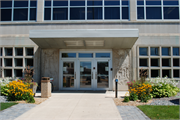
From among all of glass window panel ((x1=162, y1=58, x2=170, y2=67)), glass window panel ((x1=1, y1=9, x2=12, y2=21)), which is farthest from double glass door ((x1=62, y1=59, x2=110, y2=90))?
glass window panel ((x1=1, y1=9, x2=12, y2=21))

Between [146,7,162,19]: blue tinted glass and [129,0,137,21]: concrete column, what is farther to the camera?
[146,7,162,19]: blue tinted glass

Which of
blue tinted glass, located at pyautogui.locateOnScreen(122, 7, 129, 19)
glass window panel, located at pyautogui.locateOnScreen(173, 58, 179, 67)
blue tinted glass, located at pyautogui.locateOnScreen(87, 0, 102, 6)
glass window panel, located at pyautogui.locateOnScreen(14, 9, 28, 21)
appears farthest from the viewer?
glass window panel, located at pyautogui.locateOnScreen(14, 9, 28, 21)

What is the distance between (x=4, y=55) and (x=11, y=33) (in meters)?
1.88

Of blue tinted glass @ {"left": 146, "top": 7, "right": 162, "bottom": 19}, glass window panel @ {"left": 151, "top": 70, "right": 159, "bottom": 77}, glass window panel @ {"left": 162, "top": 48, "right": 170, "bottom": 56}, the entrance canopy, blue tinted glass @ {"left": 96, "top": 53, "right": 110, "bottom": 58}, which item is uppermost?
blue tinted glass @ {"left": 146, "top": 7, "right": 162, "bottom": 19}

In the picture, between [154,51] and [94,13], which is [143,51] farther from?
[94,13]

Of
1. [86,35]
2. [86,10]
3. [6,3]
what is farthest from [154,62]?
[6,3]

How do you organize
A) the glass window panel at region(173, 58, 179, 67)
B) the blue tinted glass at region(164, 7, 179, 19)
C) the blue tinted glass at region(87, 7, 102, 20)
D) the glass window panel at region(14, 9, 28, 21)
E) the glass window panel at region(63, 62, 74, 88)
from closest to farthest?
1. the glass window panel at region(173, 58, 179, 67)
2. the glass window panel at region(63, 62, 74, 88)
3. the blue tinted glass at region(164, 7, 179, 19)
4. the blue tinted glass at region(87, 7, 102, 20)
5. the glass window panel at region(14, 9, 28, 21)

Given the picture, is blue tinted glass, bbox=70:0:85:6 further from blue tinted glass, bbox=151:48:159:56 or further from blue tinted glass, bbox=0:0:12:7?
blue tinted glass, bbox=151:48:159:56

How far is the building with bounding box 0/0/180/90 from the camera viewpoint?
11.6 m

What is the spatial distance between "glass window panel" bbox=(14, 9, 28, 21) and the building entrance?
4.79m

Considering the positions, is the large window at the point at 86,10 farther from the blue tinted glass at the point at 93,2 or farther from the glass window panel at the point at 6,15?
the glass window panel at the point at 6,15

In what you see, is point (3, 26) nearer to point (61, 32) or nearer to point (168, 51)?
point (61, 32)

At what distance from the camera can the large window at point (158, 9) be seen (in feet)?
39.8

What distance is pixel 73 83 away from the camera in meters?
11.9
